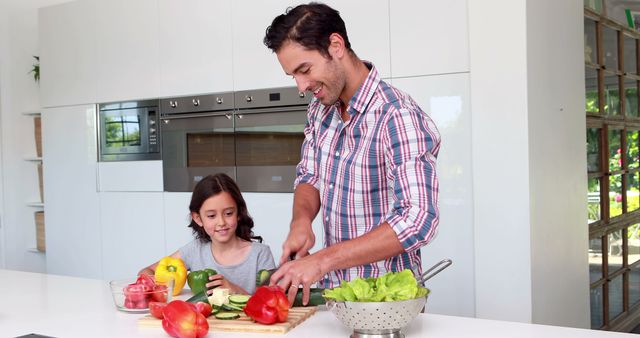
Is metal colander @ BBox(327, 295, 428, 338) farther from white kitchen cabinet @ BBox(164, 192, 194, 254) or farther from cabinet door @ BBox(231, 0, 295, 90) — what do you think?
white kitchen cabinet @ BBox(164, 192, 194, 254)

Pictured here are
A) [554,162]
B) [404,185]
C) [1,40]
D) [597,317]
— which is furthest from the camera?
[1,40]

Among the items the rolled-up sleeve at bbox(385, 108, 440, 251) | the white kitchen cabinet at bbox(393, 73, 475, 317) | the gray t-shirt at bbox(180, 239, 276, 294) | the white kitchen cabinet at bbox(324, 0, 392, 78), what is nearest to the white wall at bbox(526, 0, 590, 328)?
the white kitchen cabinet at bbox(393, 73, 475, 317)

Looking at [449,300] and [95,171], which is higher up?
[95,171]

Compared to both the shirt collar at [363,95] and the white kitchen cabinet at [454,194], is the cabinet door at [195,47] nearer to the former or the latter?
the white kitchen cabinet at [454,194]

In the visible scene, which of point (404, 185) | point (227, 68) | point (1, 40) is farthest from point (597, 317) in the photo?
point (1, 40)

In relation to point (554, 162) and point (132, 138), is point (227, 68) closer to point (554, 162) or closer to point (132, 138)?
point (132, 138)

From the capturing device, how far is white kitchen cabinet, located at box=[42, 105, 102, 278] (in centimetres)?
462

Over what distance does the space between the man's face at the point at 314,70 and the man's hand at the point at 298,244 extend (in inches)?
14.1

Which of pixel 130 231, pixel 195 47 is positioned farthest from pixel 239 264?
pixel 130 231

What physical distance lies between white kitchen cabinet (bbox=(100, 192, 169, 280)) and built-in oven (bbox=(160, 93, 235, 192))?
215 mm

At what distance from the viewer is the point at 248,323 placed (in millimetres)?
1584

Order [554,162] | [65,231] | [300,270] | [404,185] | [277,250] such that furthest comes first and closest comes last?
[65,231], [277,250], [554,162], [404,185], [300,270]

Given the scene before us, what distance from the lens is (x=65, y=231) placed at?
15.7 ft

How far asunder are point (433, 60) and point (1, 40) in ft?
11.8
